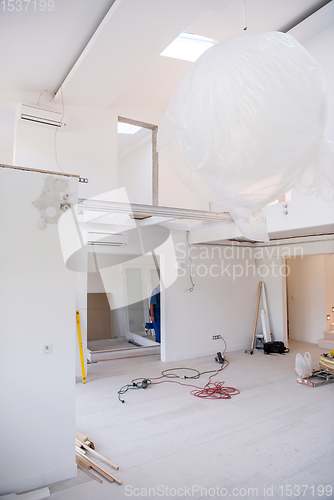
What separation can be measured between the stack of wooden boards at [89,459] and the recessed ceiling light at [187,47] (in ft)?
17.2

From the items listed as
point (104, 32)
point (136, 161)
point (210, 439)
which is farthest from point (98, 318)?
point (104, 32)

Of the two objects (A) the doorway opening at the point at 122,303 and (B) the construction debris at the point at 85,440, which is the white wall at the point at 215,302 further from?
(B) the construction debris at the point at 85,440

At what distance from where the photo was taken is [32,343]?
2.79 metres

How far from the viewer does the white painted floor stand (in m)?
2.71

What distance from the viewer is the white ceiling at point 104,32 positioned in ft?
11.2

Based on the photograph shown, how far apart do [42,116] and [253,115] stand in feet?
15.3

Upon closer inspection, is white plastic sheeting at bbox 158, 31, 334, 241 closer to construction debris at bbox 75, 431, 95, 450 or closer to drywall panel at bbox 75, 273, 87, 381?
construction debris at bbox 75, 431, 95, 450

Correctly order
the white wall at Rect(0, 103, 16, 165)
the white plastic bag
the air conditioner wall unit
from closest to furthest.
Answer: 1. the air conditioner wall unit
2. the white plastic bag
3. the white wall at Rect(0, 103, 16, 165)

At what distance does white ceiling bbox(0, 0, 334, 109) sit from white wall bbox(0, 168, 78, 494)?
6.34 ft

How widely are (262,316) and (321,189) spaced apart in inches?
258

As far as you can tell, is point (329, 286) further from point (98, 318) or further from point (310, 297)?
point (98, 318)

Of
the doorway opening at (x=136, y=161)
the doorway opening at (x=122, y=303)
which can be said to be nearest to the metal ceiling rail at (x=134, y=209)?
the doorway opening at (x=122, y=303)

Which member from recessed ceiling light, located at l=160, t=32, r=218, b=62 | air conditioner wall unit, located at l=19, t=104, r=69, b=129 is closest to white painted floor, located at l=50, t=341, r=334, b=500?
air conditioner wall unit, located at l=19, t=104, r=69, b=129

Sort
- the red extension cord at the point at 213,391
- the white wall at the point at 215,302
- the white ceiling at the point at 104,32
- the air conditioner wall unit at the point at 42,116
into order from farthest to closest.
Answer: the white wall at the point at 215,302
the air conditioner wall unit at the point at 42,116
the red extension cord at the point at 213,391
the white ceiling at the point at 104,32
